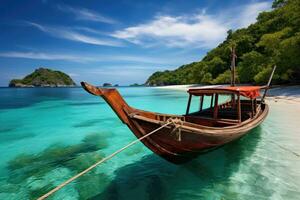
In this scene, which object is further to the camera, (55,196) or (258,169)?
(258,169)

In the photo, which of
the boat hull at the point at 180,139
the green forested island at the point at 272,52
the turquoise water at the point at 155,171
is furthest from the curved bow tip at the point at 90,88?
the green forested island at the point at 272,52

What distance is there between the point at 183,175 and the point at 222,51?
67612 mm

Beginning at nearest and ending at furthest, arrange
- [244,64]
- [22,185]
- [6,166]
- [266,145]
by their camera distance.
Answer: [22,185] < [6,166] < [266,145] < [244,64]

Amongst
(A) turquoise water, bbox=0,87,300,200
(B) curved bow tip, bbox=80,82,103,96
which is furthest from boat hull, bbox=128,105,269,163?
(B) curved bow tip, bbox=80,82,103,96

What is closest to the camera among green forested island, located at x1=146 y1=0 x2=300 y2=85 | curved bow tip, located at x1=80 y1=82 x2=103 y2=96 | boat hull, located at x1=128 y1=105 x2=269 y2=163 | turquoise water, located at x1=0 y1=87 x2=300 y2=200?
curved bow tip, located at x1=80 y1=82 x2=103 y2=96

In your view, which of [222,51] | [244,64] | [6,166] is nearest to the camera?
Result: [6,166]

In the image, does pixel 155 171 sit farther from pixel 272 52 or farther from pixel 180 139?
pixel 272 52

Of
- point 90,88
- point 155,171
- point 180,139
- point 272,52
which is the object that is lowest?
point 155,171

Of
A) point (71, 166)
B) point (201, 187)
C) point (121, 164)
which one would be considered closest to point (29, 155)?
point (71, 166)

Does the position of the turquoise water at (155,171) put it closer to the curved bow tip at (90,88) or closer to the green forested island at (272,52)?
the curved bow tip at (90,88)

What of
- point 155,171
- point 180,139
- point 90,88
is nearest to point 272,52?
point 155,171

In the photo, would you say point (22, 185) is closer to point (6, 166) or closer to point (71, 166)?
point (71, 166)

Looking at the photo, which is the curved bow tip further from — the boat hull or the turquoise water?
the turquoise water

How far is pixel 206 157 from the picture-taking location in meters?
7.43
